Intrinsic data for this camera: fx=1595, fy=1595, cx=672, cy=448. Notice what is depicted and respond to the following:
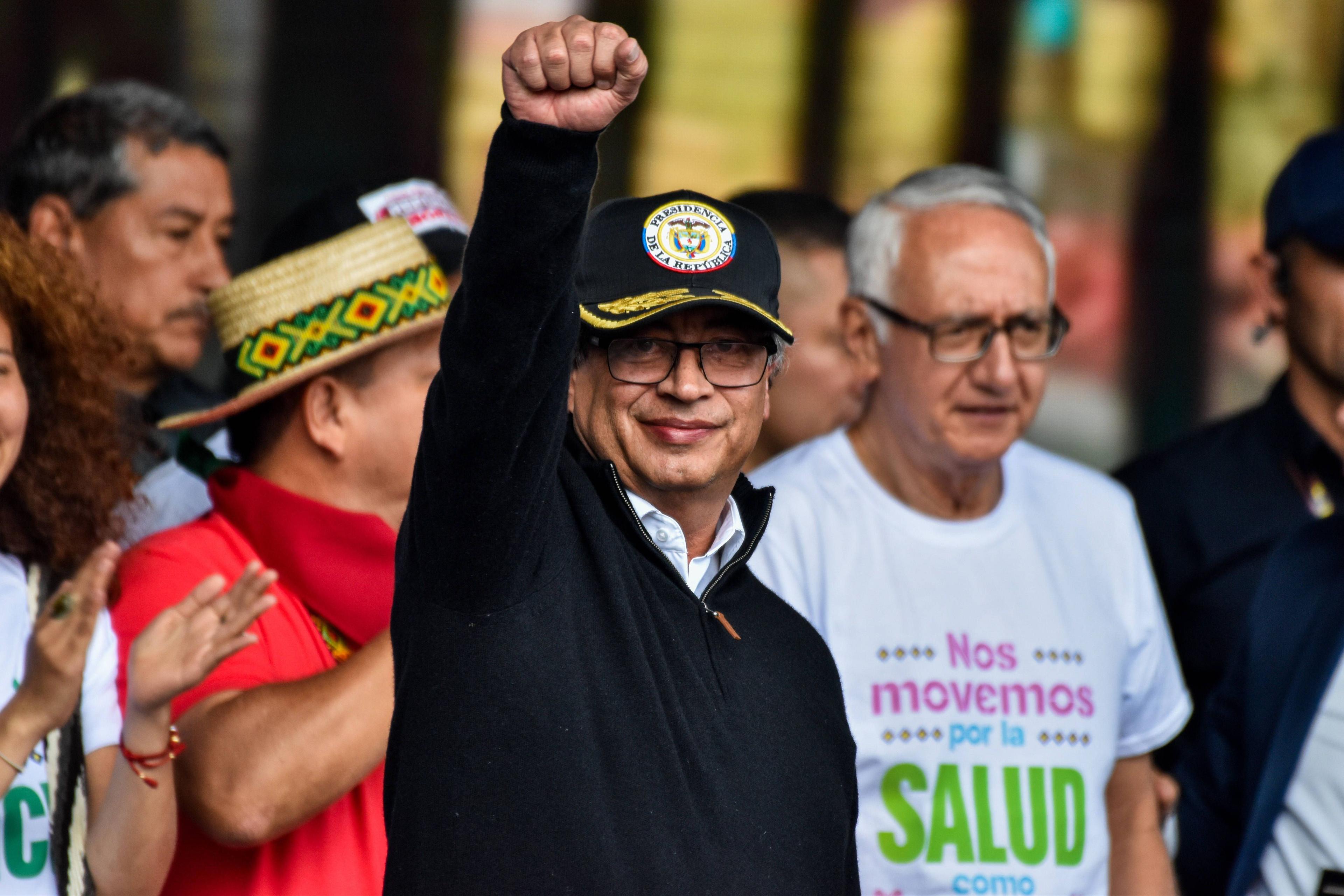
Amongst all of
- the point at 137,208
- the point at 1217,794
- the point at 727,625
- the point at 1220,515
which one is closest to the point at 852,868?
the point at 727,625

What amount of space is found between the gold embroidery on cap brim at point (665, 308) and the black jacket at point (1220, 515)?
165cm

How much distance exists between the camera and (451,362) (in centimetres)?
153

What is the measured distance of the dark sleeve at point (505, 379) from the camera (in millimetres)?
1492

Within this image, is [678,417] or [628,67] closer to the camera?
[628,67]

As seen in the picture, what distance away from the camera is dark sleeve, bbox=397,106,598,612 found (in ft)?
4.90

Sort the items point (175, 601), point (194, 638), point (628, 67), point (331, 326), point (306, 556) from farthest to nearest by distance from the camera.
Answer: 1. point (331, 326)
2. point (306, 556)
3. point (175, 601)
4. point (194, 638)
5. point (628, 67)

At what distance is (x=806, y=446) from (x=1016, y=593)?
46cm

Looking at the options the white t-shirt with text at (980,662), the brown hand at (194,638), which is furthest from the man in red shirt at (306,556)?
the white t-shirt with text at (980,662)

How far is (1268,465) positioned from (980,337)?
2.80 feet

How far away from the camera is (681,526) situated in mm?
1921

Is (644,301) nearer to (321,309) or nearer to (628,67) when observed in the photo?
(628,67)

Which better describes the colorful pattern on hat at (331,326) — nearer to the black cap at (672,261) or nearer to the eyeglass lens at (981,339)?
the black cap at (672,261)

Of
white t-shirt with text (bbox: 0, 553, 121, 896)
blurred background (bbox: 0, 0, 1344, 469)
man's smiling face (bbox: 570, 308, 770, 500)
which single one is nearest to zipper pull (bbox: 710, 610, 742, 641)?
man's smiling face (bbox: 570, 308, 770, 500)

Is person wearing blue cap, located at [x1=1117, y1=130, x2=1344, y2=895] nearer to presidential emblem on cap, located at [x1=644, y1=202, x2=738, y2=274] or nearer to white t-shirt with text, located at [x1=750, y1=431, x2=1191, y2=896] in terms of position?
white t-shirt with text, located at [x1=750, y1=431, x2=1191, y2=896]
